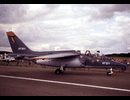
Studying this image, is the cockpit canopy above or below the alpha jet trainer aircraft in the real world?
above

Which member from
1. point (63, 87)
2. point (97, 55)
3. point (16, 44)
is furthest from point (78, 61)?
point (16, 44)

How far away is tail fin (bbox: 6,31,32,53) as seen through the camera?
17.2 meters

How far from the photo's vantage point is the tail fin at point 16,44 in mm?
17250

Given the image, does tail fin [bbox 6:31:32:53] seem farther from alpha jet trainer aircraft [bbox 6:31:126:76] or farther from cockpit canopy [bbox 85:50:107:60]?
cockpit canopy [bbox 85:50:107:60]

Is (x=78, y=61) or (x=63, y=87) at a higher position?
(x=78, y=61)

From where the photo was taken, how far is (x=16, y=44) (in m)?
17.3

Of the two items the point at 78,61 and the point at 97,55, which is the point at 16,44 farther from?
the point at 97,55

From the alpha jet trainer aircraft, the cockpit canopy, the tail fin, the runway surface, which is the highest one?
the tail fin

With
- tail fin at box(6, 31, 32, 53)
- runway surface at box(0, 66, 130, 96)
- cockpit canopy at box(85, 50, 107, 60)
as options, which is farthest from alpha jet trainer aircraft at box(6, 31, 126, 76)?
runway surface at box(0, 66, 130, 96)

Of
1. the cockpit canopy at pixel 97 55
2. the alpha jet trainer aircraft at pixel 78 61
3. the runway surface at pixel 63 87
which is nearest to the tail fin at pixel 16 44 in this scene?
the alpha jet trainer aircraft at pixel 78 61

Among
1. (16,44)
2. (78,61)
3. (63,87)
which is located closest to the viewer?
(63,87)
